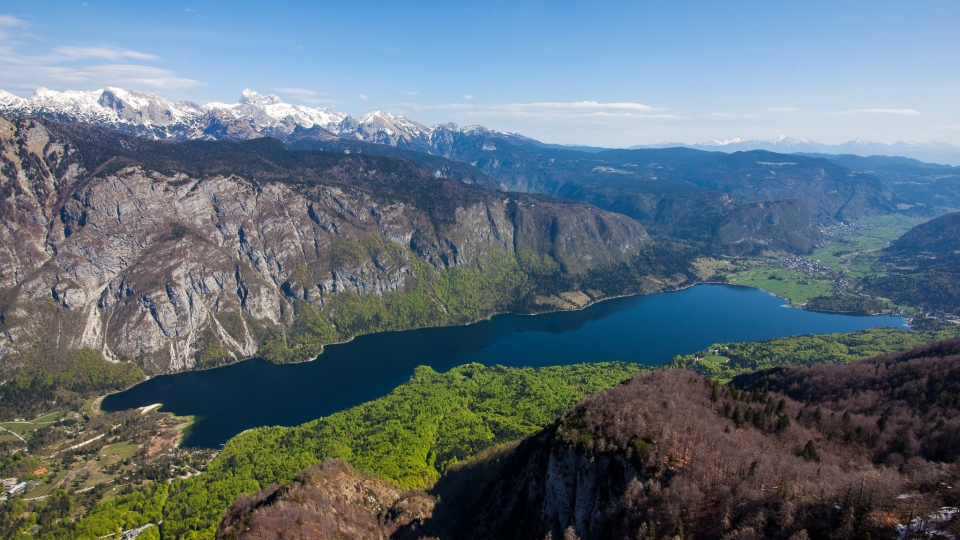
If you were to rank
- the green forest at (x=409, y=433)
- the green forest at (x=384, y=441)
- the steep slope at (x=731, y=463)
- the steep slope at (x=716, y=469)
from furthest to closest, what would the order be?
the green forest at (x=409, y=433)
the green forest at (x=384, y=441)
the steep slope at (x=731, y=463)
the steep slope at (x=716, y=469)

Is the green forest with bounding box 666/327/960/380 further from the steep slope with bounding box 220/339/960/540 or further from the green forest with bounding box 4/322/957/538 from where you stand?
the steep slope with bounding box 220/339/960/540

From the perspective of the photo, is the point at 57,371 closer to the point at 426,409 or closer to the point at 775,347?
the point at 426,409

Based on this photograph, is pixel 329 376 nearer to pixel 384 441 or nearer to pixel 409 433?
pixel 384 441

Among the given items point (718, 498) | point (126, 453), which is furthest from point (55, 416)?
point (718, 498)

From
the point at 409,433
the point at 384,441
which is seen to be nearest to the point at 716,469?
the point at 409,433

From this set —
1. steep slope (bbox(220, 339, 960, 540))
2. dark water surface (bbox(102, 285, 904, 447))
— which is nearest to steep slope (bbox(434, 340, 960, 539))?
steep slope (bbox(220, 339, 960, 540))

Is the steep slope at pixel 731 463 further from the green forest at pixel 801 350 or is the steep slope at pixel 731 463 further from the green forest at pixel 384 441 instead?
the green forest at pixel 801 350

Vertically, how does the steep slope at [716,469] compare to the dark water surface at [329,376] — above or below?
above

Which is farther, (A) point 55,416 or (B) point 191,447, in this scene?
(A) point 55,416

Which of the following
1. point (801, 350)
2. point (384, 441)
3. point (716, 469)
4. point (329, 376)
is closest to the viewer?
point (716, 469)

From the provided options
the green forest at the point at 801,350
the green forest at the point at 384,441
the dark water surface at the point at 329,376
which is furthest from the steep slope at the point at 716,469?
the dark water surface at the point at 329,376

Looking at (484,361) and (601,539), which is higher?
(601,539)
